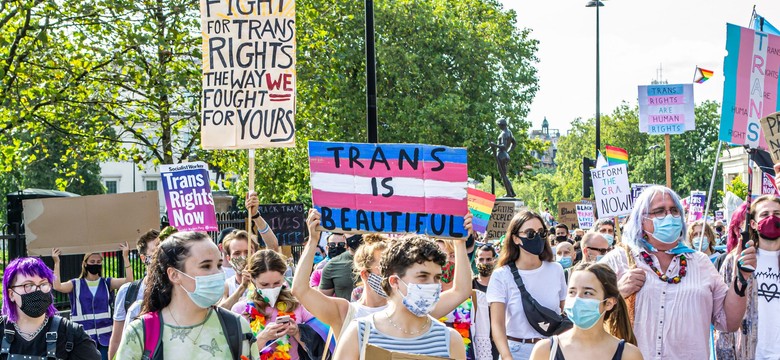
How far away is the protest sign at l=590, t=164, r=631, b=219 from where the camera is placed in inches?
565

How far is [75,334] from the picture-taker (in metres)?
5.44

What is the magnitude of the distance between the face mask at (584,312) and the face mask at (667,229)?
99 cm

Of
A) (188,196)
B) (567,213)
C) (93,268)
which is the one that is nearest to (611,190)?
(188,196)

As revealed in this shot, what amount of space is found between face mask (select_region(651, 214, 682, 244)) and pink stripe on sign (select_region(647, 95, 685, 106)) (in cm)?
846

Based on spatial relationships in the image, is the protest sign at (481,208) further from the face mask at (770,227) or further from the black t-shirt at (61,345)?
the black t-shirt at (61,345)

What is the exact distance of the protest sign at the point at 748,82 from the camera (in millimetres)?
7777

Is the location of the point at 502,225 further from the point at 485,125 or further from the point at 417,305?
the point at 485,125

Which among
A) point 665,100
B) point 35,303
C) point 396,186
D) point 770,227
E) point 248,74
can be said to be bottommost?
point 35,303

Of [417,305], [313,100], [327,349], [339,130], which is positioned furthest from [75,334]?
[339,130]

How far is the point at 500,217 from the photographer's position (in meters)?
17.5

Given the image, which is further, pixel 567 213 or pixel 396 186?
pixel 567 213

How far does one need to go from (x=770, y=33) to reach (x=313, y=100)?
1681cm

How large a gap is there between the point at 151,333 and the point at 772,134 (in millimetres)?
4262

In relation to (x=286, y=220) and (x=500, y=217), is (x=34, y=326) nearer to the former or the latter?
(x=286, y=220)
